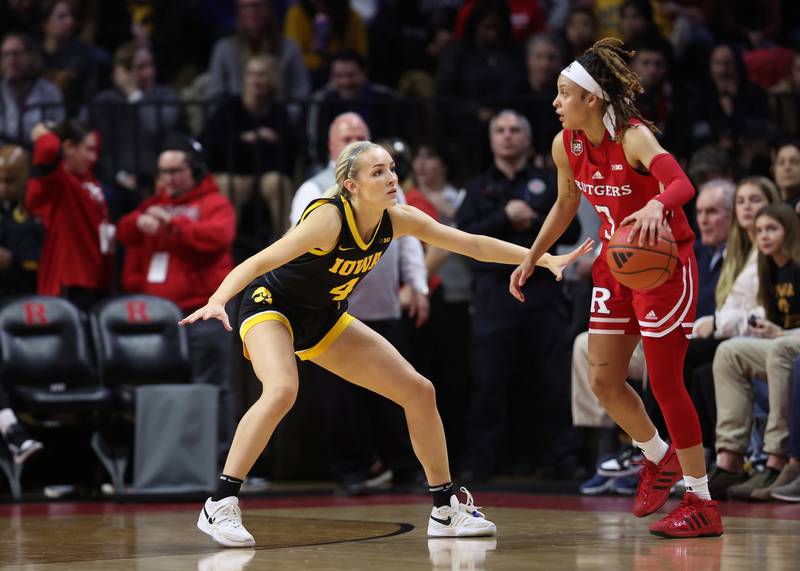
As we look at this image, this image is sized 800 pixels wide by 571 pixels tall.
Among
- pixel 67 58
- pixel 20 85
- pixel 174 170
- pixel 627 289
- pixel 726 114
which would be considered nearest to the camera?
pixel 627 289

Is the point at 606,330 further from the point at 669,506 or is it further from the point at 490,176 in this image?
the point at 490,176

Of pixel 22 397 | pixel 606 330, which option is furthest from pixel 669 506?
pixel 22 397

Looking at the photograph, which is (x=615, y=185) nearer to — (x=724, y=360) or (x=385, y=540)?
(x=385, y=540)

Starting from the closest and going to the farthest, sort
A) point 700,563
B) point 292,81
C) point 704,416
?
point 700,563 < point 704,416 < point 292,81

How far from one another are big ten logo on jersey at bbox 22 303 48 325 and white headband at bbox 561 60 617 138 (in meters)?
4.00

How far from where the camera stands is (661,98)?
30.7 ft

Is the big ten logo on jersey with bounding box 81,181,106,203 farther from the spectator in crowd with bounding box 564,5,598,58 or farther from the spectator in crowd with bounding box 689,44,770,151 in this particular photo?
the spectator in crowd with bounding box 689,44,770,151

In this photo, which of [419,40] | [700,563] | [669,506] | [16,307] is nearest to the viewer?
[700,563]

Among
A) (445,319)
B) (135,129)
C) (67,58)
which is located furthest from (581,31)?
(67,58)

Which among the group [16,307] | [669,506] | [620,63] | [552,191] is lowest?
[669,506]

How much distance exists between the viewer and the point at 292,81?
10.4 metres

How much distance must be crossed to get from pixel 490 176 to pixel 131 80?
11.9 ft

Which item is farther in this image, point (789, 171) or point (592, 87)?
point (789, 171)

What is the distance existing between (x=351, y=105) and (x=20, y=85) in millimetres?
2640
